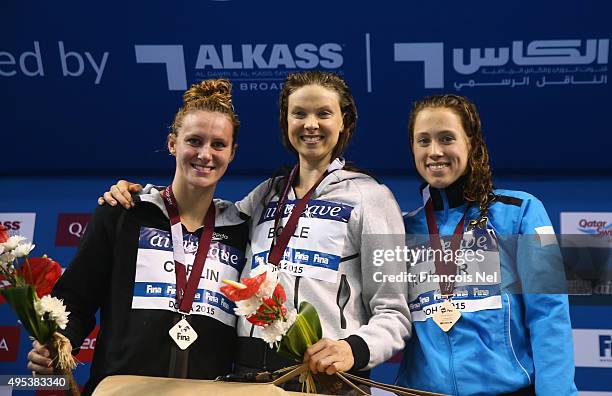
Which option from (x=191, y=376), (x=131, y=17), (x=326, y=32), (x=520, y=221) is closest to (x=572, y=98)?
(x=326, y=32)

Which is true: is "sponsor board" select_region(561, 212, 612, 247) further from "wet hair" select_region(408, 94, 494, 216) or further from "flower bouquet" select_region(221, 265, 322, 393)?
"flower bouquet" select_region(221, 265, 322, 393)

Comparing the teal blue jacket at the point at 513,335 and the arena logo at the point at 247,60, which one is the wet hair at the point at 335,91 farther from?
the arena logo at the point at 247,60

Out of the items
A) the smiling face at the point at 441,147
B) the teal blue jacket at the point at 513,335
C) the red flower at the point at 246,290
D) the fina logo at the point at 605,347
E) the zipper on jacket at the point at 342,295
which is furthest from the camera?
the fina logo at the point at 605,347

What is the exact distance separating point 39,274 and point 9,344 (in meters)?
2.02

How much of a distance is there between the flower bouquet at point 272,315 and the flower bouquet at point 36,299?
0.46m

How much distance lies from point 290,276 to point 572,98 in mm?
2054

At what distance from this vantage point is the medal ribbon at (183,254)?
277cm

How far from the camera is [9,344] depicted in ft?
13.6

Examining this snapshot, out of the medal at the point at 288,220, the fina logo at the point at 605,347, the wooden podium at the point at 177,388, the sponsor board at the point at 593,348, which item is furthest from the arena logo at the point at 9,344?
the fina logo at the point at 605,347

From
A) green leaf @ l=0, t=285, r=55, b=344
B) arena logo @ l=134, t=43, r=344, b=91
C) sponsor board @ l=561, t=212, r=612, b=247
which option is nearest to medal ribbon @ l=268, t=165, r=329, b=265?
green leaf @ l=0, t=285, r=55, b=344

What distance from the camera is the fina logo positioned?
3926 millimetres

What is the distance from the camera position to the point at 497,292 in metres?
2.72

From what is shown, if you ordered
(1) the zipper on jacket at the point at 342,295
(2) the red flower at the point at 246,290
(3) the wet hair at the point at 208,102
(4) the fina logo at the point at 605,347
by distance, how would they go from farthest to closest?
(4) the fina logo at the point at 605,347
(3) the wet hair at the point at 208,102
(1) the zipper on jacket at the point at 342,295
(2) the red flower at the point at 246,290

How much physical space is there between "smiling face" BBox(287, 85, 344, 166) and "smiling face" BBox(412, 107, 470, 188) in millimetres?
296
